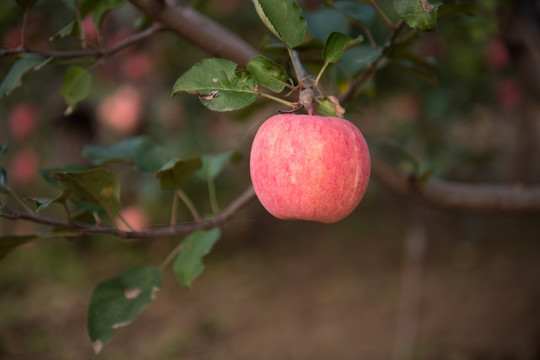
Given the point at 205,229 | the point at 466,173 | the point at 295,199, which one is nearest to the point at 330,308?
the point at 466,173

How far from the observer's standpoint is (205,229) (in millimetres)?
762

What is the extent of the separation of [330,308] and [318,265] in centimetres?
61

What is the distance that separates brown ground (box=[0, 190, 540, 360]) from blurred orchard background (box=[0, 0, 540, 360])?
0.03 ft

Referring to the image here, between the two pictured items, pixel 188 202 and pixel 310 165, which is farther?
pixel 188 202

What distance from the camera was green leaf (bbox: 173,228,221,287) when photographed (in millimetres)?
669

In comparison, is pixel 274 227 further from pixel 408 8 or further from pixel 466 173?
pixel 408 8

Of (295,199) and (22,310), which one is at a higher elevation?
(295,199)

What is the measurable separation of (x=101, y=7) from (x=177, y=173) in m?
0.32

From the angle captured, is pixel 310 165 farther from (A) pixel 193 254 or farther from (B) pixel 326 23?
(B) pixel 326 23

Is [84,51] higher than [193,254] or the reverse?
higher

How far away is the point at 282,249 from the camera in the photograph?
3.47 m

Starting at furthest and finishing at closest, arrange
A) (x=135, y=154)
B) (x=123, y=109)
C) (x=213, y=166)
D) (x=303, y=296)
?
(x=123, y=109) < (x=303, y=296) < (x=213, y=166) < (x=135, y=154)

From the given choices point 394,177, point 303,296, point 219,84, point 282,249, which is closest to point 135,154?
point 219,84

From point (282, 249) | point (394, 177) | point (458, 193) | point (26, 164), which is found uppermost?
point (394, 177)
